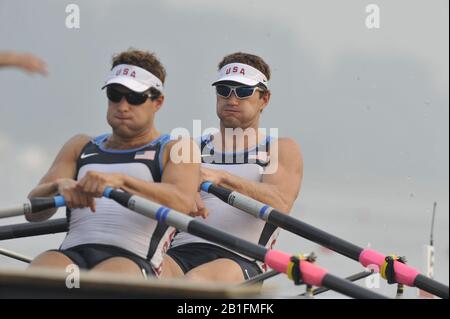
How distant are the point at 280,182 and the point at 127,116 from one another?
202 cm

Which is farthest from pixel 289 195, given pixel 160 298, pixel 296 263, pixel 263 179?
pixel 160 298

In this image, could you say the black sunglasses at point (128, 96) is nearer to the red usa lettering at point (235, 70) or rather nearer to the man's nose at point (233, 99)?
the man's nose at point (233, 99)

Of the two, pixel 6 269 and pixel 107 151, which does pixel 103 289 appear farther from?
pixel 107 151

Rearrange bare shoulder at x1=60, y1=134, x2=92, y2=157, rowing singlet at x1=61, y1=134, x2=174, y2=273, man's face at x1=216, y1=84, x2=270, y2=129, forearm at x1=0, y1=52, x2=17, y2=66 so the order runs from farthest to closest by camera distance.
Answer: man's face at x1=216, y1=84, x2=270, y2=129
bare shoulder at x1=60, y1=134, x2=92, y2=157
rowing singlet at x1=61, y1=134, x2=174, y2=273
forearm at x1=0, y1=52, x2=17, y2=66

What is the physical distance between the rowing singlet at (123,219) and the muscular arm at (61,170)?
0.35 ft

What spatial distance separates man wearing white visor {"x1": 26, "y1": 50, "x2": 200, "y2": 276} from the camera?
24.7ft

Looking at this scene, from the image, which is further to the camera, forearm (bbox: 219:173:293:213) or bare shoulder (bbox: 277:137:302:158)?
bare shoulder (bbox: 277:137:302:158)

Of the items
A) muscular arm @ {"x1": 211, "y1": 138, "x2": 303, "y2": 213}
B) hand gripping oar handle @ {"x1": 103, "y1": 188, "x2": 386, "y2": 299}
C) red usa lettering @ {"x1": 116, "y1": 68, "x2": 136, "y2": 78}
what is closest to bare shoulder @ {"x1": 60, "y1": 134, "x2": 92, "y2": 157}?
red usa lettering @ {"x1": 116, "y1": 68, "x2": 136, "y2": 78}

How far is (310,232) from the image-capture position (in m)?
8.97

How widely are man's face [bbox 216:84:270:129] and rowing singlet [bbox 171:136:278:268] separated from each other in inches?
9.3

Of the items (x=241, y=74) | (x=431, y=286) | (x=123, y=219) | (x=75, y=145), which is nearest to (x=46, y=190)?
(x=75, y=145)

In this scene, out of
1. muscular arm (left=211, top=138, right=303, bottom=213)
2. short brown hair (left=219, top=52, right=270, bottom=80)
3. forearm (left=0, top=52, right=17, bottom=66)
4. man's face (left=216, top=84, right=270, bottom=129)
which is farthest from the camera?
short brown hair (left=219, top=52, right=270, bottom=80)

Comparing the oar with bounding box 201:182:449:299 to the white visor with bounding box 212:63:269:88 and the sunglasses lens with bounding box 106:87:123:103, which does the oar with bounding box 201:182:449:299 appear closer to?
the white visor with bounding box 212:63:269:88

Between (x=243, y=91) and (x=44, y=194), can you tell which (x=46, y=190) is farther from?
(x=243, y=91)
